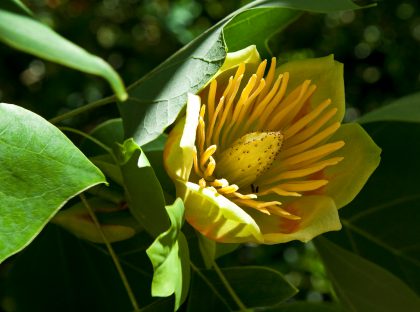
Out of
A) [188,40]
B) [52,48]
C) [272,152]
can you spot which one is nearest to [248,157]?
[272,152]

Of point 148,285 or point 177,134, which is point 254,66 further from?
point 148,285

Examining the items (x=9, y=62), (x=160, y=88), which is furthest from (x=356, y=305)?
(x=9, y=62)

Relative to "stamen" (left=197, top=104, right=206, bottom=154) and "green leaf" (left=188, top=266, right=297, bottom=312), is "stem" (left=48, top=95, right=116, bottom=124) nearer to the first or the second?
"stamen" (left=197, top=104, right=206, bottom=154)

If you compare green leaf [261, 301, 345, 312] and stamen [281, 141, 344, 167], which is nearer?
stamen [281, 141, 344, 167]

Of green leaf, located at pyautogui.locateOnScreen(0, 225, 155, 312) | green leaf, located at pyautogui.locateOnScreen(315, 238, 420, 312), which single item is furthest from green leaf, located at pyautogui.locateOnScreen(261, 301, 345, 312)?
green leaf, located at pyautogui.locateOnScreen(0, 225, 155, 312)

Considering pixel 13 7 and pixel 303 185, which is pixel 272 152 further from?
pixel 13 7

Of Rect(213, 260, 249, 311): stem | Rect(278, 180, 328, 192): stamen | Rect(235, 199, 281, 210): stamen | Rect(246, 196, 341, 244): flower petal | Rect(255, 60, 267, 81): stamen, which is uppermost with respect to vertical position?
Rect(255, 60, 267, 81): stamen

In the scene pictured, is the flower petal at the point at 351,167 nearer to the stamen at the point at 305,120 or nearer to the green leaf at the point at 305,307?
the stamen at the point at 305,120
